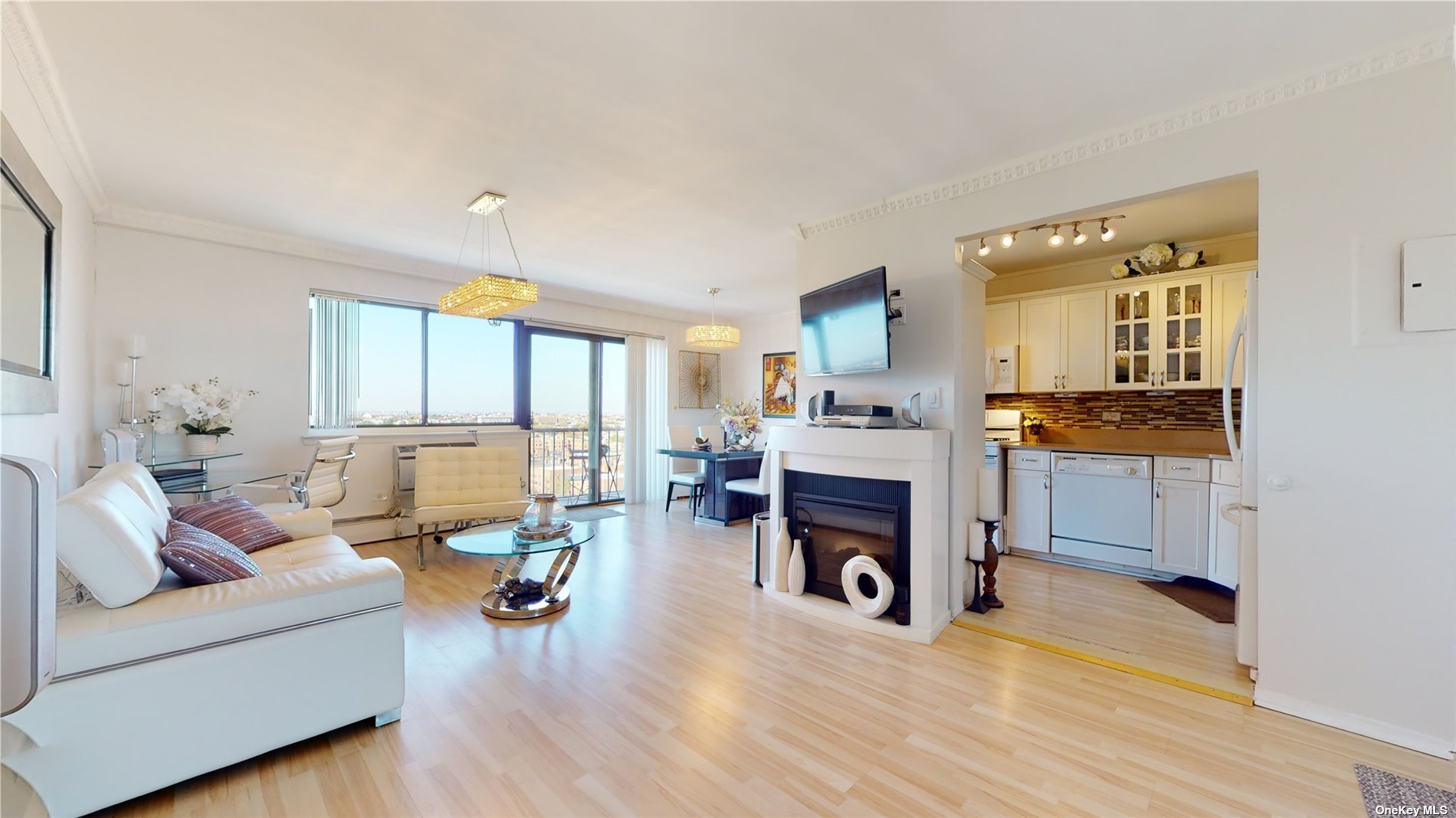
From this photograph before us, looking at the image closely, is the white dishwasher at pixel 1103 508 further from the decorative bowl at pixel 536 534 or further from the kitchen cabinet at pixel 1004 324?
the decorative bowl at pixel 536 534

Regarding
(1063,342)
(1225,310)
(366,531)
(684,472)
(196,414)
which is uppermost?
(1225,310)

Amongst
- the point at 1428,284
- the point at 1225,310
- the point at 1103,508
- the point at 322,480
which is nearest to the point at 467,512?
the point at 322,480

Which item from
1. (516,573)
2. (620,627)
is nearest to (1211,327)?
(620,627)

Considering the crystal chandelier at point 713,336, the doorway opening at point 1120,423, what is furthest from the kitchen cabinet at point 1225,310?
the crystal chandelier at point 713,336

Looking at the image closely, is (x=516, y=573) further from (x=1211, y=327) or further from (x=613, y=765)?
(x=1211, y=327)

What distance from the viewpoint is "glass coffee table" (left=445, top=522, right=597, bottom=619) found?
304 centimetres

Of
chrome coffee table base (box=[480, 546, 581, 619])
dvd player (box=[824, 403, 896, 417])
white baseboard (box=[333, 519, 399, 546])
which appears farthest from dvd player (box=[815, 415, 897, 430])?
white baseboard (box=[333, 519, 399, 546])

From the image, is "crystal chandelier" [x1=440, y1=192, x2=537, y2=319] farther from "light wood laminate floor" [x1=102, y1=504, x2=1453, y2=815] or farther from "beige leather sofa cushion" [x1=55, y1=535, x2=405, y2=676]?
"light wood laminate floor" [x1=102, y1=504, x2=1453, y2=815]

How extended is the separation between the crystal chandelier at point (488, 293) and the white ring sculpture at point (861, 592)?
254cm

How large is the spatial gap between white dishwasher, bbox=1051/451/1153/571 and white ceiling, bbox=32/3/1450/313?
248 cm

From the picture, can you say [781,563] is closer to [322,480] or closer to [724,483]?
[724,483]

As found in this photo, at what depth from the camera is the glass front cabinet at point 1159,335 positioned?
155 inches

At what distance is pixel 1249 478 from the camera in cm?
233

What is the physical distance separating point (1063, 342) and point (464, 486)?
5067mm
